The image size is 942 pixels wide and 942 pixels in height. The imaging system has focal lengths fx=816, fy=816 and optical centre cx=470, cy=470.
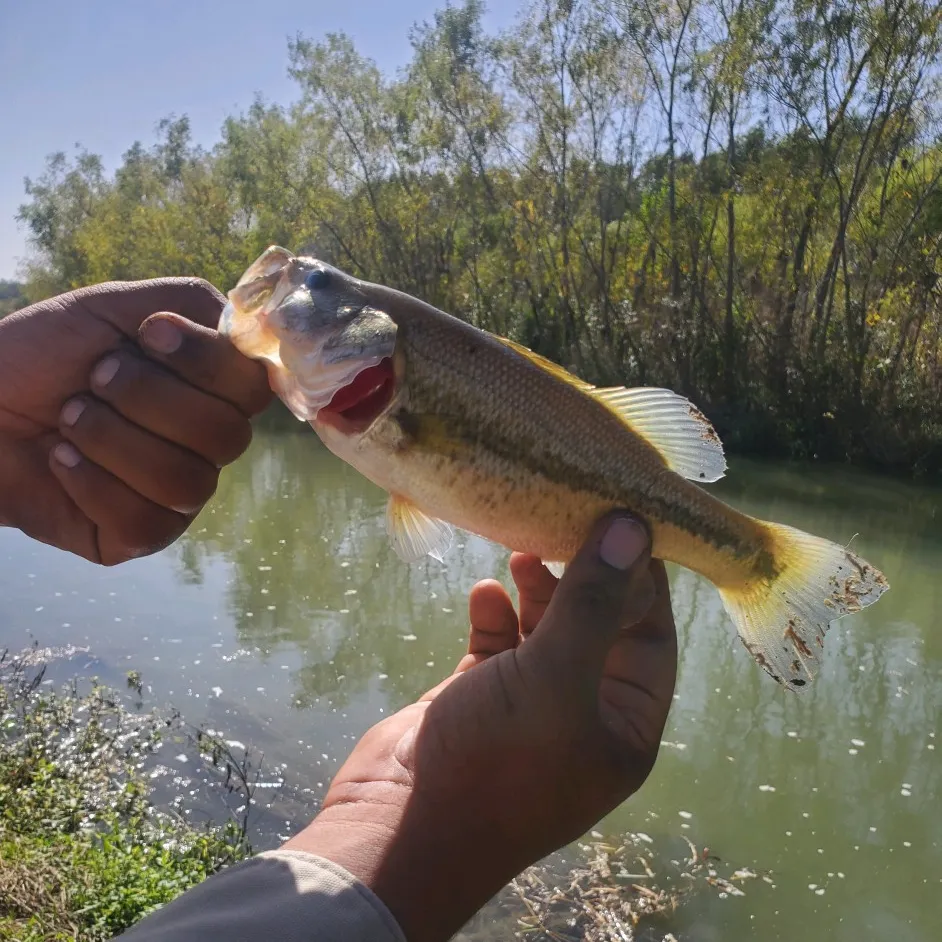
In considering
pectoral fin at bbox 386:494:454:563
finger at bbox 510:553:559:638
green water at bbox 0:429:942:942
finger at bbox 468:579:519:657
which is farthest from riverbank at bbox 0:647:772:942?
pectoral fin at bbox 386:494:454:563

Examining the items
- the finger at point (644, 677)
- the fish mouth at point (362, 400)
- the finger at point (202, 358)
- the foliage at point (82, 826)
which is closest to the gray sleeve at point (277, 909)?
the finger at point (644, 677)

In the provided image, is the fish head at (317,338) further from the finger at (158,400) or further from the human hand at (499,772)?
the human hand at (499,772)

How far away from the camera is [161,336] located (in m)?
2.18

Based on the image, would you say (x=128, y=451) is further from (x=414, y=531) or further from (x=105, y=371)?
(x=414, y=531)

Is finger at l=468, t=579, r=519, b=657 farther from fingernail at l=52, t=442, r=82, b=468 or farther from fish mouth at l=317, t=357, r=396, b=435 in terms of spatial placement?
fingernail at l=52, t=442, r=82, b=468

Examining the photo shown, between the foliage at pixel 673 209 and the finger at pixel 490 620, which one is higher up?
the foliage at pixel 673 209

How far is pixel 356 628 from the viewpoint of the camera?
29.5ft

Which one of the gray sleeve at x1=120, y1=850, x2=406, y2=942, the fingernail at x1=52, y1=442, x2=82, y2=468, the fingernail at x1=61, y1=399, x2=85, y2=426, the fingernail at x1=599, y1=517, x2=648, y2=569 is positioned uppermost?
the fingernail at x1=61, y1=399, x2=85, y2=426

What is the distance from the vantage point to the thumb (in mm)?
1891

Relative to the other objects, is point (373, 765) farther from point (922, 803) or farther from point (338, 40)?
point (338, 40)

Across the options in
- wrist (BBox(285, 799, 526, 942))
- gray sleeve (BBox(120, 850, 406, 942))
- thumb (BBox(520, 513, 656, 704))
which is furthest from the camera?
thumb (BBox(520, 513, 656, 704))

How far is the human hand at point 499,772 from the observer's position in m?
1.72

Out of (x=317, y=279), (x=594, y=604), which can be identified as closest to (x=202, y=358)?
(x=317, y=279)

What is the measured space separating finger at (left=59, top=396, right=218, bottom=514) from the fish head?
357mm
